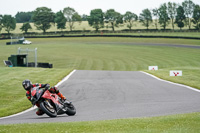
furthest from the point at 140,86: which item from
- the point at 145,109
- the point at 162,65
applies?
the point at 162,65

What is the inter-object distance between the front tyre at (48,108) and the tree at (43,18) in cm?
14227

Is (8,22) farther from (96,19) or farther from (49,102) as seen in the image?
(49,102)

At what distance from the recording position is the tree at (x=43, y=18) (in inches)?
5930

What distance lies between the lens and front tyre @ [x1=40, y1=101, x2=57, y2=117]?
34.7ft

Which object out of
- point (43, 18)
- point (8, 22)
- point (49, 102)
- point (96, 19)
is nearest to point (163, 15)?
point (96, 19)

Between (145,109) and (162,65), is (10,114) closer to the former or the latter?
(145,109)

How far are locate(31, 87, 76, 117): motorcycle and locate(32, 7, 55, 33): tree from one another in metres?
142

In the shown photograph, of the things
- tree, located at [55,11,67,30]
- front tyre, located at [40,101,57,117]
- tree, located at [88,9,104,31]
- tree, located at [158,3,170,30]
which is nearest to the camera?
front tyre, located at [40,101,57,117]

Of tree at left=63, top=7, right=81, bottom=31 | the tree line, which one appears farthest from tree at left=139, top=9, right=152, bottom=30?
tree at left=63, top=7, right=81, bottom=31

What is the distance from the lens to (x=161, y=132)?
756 cm

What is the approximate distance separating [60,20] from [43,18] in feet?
26.1

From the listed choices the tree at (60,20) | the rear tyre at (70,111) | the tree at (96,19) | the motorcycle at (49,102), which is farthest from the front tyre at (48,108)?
the tree at (96,19)

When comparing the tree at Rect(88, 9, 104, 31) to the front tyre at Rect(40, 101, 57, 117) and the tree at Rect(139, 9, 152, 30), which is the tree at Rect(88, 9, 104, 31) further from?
the front tyre at Rect(40, 101, 57, 117)

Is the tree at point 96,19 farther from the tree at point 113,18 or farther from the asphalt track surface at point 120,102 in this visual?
the asphalt track surface at point 120,102
